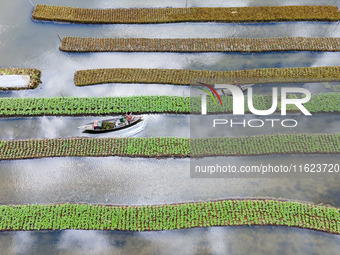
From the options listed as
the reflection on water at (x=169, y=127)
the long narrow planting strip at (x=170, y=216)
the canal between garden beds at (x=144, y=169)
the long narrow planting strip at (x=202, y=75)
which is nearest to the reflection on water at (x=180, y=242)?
the canal between garden beds at (x=144, y=169)

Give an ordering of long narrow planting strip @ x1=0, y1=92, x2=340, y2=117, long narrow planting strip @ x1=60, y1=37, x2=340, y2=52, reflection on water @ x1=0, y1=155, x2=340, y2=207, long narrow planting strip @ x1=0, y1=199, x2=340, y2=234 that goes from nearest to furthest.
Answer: long narrow planting strip @ x1=0, y1=199, x2=340, y2=234, reflection on water @ x1=0, y1=155, x2=340, y2=207, long narrow planting strip @ x1=0, y1=92, x2=340, y2=117, long narrow planting strip @ x1=60, y1=37, x2=340, y2=52

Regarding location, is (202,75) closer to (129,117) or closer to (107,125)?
(129,117)

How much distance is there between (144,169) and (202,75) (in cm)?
798

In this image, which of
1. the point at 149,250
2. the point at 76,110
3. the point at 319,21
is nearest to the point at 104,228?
the point at 149,250

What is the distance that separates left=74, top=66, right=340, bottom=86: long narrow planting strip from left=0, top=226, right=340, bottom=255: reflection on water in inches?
389

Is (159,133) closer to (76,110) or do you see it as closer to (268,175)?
(76,110)

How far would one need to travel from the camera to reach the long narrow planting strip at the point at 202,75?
18.5m

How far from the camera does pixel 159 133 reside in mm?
16625

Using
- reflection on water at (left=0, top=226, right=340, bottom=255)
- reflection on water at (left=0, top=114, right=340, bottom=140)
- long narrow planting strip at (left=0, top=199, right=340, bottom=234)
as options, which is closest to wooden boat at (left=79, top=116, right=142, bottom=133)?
reflection on water at (left=0, top=114, right=340, bottom=140)

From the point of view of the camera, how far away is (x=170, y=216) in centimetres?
1420

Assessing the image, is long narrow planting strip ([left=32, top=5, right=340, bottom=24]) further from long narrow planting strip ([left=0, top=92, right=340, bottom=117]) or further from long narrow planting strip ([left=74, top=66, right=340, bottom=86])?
long narrow planting strip ([left=0, top=92, right=340, bottom=117])

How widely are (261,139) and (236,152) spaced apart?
184 centimetres

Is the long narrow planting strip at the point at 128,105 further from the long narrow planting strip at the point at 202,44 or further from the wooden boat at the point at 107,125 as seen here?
the long narrow planting strip at the point at 202,44

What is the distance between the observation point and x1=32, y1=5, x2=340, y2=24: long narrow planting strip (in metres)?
21.4
